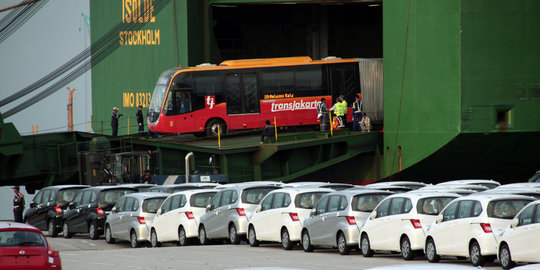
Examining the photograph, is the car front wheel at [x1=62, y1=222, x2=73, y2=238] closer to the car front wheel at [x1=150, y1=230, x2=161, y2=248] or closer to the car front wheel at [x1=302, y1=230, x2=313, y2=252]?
the car front wheel at [x1=150, y1=230, x2=161, y2=248]

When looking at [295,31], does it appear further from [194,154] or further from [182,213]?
[182,213]

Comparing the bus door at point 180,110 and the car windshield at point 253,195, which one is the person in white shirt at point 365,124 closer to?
the bus door at point 180,110

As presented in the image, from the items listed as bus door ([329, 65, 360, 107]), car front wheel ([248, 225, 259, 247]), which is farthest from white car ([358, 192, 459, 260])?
bus door ([329, 65, 360, 107])

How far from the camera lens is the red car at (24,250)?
1573cm

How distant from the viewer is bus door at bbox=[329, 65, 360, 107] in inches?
1597

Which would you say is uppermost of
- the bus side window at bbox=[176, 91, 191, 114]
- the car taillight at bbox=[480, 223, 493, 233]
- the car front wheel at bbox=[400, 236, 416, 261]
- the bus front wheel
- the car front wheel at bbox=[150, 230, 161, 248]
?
the bus side window at bbox=[176, 91, 191, 114]

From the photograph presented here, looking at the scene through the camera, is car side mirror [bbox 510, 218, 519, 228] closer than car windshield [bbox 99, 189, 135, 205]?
Yes

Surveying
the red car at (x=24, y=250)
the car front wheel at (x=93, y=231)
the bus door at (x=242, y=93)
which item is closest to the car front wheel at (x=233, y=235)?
the car front wheel at (x=93, y=231)

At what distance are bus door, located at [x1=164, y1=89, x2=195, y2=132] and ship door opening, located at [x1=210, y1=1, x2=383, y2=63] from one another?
10939mm

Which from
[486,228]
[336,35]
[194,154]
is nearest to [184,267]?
[486,228]

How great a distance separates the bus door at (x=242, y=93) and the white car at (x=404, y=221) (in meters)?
19.3

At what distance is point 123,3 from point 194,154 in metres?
13.7

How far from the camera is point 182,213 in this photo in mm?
25609

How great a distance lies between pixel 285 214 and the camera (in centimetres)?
2316
